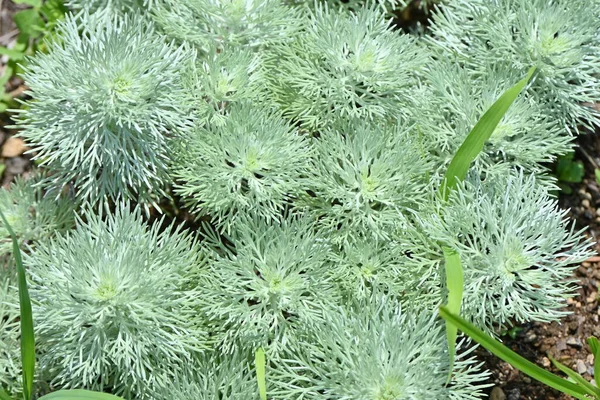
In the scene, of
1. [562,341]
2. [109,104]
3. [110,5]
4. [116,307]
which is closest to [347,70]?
[109,104]

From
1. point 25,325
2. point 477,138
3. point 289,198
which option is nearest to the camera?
point 25,325

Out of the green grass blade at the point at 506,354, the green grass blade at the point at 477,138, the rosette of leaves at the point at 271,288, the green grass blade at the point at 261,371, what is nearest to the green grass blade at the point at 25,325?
the rosette of leaves at the point at 271,288

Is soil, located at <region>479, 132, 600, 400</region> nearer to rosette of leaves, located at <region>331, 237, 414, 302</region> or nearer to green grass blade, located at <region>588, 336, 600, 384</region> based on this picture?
green grass blade, located at <region>588, 336, 600, 384</region>

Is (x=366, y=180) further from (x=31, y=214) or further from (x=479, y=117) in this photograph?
(x=31, y=214)

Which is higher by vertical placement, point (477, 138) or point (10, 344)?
point (477, 138)

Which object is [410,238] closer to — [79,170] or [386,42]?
[386,42]

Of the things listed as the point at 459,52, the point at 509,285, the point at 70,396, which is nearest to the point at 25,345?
the point at 70,396

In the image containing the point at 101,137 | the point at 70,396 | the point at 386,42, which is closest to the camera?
the point at 70,396
